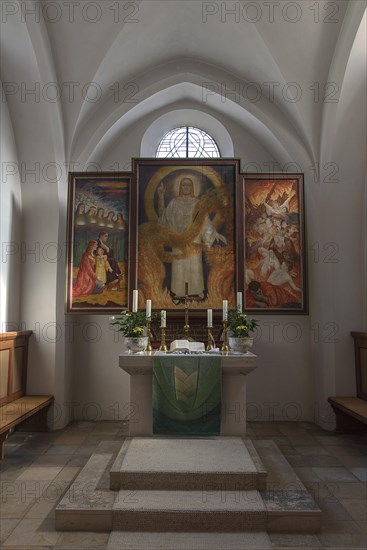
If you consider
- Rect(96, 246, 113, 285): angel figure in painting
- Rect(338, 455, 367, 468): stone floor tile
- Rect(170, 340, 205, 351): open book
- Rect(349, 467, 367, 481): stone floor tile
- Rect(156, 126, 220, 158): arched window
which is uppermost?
Rect(156, 126, 220, 158): arched window

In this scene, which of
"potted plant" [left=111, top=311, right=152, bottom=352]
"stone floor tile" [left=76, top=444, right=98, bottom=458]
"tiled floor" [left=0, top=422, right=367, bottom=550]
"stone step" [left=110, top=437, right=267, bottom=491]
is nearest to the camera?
"tiled floor" [left=0, top=422, right=367, bottom=550]

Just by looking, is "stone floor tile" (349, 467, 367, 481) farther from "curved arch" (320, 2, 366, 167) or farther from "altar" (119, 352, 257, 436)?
"curved arch" (320, 2, 366, 167)

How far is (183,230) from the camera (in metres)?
8.60

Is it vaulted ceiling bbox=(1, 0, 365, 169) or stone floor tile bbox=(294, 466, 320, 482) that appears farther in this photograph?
vaulted ceiling bbox=(1, 0, 365, 169)

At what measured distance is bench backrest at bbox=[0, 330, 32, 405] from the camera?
8461mm

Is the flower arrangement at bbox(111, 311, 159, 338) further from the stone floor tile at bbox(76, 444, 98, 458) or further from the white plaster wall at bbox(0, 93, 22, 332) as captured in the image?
the white plaster wall at bbox(0, 93, 22, 332)

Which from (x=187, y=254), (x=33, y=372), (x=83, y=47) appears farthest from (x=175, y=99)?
(x=33, y=372)

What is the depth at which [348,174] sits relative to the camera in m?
9.78

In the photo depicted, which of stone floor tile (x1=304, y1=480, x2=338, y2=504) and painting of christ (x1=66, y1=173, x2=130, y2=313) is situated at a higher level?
painting of christ (x1=66, y1=173, x2=130, y2=313)

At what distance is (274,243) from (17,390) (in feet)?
18.6

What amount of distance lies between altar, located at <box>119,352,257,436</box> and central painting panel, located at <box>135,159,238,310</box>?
1.51 m

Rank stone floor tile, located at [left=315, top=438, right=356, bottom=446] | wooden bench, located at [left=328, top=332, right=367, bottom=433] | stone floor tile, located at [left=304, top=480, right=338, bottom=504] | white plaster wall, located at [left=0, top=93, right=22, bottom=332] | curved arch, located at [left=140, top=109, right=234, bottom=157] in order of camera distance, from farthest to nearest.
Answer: curved arch, located at [left=140, top=109, right=234, bottom=157], wooden bench, located at [left=328, top=332, right=367, bottom=433], white plaster wall, located at [left=0, top=93, right=22, bottom=332], stone floor tile, located at [left=315, top=438, right=356, bottom=446], stone floor tile, located at [left=304, top=480, right=338, bottom=504]

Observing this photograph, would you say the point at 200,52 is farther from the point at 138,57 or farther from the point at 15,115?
the point at 15,115

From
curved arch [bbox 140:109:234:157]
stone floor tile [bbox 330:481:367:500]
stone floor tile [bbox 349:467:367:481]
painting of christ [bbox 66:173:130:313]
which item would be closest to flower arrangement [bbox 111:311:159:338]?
painting of christ [bbox 66:173:130:313]
